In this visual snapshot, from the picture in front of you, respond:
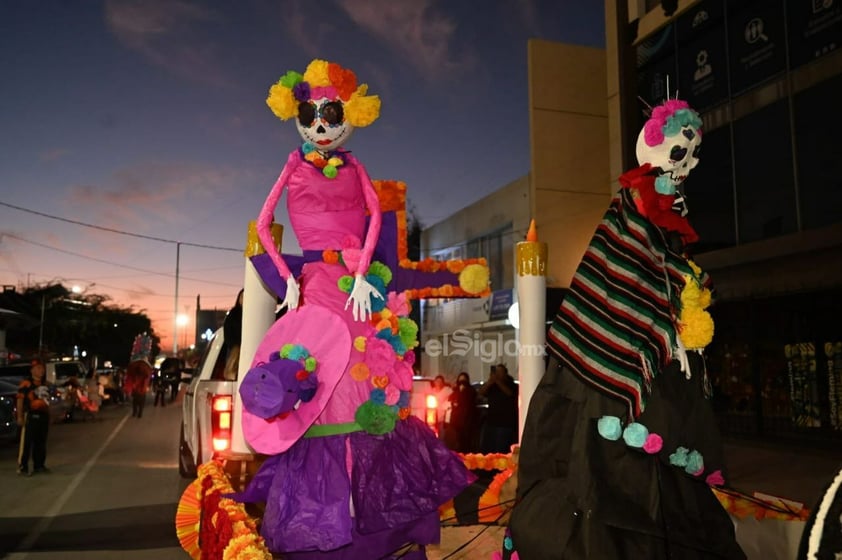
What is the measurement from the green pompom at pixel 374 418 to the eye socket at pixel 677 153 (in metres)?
1.76

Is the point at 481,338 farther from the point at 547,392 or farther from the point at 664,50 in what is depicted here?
the point at 547,392

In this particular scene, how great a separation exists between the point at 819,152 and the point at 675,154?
11.8 m

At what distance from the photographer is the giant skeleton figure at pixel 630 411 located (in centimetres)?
235

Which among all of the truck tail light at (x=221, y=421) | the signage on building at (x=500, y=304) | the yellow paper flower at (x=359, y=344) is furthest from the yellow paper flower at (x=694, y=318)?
the signage on building at (x=500, y=304)

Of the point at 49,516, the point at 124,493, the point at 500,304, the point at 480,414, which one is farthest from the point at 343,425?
the point at 500,304

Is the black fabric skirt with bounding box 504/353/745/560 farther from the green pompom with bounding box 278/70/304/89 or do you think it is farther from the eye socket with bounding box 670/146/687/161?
the green pompom with bounding box 278/70/304/89

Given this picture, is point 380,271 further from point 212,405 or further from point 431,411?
point 431,411

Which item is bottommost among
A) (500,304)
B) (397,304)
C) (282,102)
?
(397,304)

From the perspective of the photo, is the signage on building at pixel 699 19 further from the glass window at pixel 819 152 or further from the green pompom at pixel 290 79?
the green pompom at pixel 290 79

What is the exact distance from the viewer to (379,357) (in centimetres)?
348

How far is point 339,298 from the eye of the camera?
354 cm

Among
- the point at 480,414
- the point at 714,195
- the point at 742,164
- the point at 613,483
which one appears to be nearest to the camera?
the point at 613,483

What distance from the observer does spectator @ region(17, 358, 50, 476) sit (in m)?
9.66

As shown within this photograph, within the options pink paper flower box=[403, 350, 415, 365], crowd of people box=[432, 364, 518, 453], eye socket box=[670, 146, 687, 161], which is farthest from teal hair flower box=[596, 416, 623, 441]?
crowd of people box=[432, 364, 518, 453]
